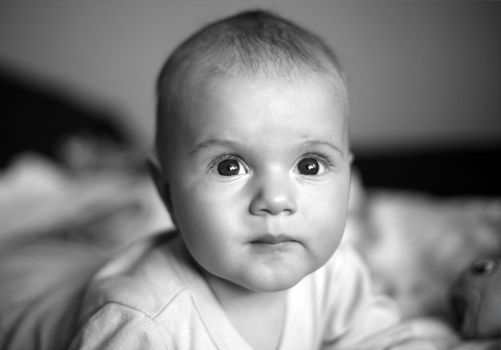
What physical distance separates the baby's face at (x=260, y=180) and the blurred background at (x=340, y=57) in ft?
5.56

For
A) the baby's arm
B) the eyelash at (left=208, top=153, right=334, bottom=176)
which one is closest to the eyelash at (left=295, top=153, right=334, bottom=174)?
the eyelash at (left=208, top=153, right=334, bottom=176)

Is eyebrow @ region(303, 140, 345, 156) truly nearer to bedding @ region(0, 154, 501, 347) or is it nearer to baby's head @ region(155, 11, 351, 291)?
baby's head @ region(155, 11, 351, 291)

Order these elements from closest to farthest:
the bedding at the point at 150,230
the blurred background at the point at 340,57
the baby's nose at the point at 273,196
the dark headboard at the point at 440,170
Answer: the baby's nose at the point at 273,196 → the bedding at the point at 150,230 → the dark headboard at the point at 440,170 → the blurred background at the point at 340,57

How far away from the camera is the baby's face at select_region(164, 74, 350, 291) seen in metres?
0.68

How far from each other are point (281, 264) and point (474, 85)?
249 centimetres

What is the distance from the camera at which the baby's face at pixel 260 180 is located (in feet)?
2.23

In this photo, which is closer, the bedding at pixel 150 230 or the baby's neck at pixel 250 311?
the baby's neck at pixel 250 311

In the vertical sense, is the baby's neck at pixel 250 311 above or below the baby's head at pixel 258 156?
below

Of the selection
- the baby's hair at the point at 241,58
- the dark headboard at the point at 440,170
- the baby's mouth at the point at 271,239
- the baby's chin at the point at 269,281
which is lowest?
the dark headboard at the point at 440,170

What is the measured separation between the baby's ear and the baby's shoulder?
0.32 ft

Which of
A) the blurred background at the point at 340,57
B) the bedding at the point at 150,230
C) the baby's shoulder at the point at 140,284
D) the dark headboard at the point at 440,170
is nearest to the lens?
the baby's shoulder at the point at 140,284

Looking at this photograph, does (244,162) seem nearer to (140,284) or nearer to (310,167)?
(310,167)

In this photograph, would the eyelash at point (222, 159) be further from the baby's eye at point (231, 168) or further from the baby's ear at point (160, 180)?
the baby's ear at point (160, 180)

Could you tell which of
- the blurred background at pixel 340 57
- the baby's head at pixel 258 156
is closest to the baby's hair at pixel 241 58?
the baby's head at pixel 258 156
